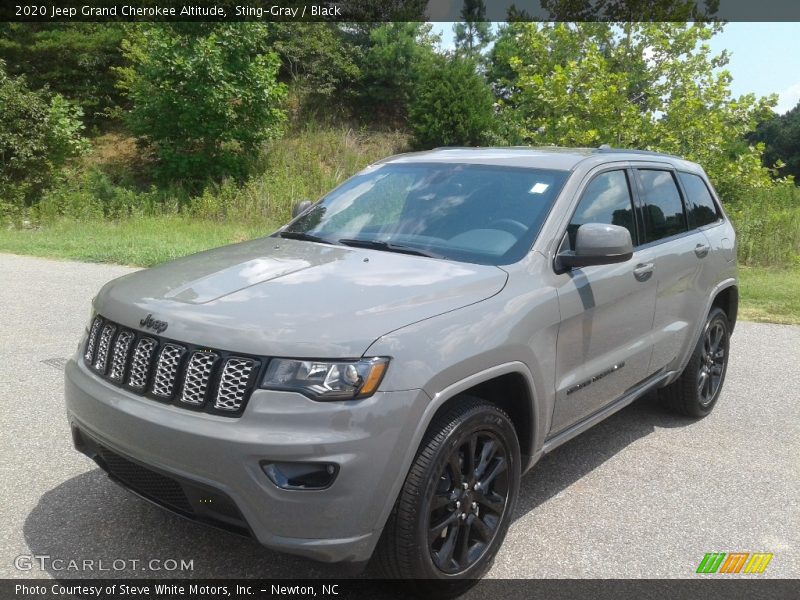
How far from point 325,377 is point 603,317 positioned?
5.96 feet

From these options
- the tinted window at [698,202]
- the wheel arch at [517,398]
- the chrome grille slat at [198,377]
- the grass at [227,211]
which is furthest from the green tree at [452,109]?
the chrome grille slat at [198,377]

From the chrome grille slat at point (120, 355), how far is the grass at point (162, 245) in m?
7.98

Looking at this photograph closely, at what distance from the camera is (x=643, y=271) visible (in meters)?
4.14

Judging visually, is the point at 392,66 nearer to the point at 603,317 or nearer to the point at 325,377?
the point at 603,317

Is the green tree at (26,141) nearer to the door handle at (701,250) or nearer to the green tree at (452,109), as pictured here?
the green tree at (452,109)

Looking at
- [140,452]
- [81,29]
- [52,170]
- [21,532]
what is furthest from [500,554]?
[81,29]

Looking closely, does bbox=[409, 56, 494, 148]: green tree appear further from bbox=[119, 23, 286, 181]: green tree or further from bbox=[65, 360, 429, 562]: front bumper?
bbox=[65, 360, 429, 562]: front bumper

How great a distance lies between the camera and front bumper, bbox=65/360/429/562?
8.11 ft

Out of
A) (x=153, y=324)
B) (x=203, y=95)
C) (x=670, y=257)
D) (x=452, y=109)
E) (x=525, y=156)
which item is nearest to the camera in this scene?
(x=153, y=324)

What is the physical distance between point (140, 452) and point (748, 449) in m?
3.77

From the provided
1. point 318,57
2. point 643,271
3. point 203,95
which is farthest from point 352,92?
point 643,271

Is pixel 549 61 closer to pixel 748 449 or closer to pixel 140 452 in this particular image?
pixel 748 449

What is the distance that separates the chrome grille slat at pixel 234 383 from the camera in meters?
2.57

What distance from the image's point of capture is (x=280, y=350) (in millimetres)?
2551
